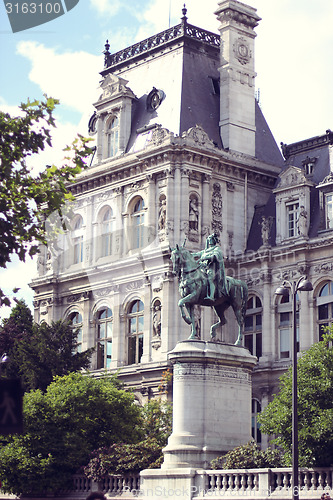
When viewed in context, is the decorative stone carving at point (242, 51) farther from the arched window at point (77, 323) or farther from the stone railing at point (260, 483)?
the stone railing at point (260, 483)

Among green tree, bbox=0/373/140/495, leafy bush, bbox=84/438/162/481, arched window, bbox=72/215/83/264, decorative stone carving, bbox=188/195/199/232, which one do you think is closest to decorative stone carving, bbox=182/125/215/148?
decorative stone carving, bbox=188/195/199/232

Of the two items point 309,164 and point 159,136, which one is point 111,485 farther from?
point 309,164

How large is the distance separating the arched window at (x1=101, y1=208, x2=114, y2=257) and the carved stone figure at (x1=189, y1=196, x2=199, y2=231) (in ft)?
20.3

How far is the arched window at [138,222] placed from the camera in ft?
196

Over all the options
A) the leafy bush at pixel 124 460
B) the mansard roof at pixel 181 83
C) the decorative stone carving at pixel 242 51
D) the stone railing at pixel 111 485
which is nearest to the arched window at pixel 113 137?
the mansard roof at pixel 181 83

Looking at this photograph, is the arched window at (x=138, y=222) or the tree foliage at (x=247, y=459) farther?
the arched window at (x=138, y=222)

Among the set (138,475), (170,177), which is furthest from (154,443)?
(170,177)

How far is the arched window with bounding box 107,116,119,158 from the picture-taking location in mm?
63406

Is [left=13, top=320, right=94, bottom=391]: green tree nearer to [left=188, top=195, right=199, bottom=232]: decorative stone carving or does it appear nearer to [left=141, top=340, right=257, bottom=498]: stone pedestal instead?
[left=188, top=195, right=199, bottom=232]: decorative stone carving

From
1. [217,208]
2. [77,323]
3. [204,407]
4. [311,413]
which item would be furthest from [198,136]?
[311,413]

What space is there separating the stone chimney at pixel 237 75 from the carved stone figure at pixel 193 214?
4.68 m

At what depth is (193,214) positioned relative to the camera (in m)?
58.0

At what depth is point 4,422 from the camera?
13898mm

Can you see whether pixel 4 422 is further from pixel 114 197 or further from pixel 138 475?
pixel 114 197
